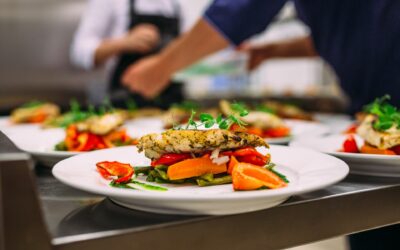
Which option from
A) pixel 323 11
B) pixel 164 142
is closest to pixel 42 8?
pixel 323 11

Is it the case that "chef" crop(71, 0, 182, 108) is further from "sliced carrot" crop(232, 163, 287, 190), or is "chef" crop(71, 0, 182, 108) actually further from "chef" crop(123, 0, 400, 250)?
"sliced carrot" crop(232, 163, 287, 190)

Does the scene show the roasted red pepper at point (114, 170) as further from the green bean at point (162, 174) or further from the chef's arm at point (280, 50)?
the chef's arm at point (280, 50)

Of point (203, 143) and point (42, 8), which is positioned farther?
point (42, 8)

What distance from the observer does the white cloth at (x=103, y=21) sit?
11.3 feet

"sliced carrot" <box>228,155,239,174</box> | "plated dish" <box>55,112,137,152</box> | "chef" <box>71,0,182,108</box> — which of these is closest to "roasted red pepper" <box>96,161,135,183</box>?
"sliced carrot" <box>228,155,239,174</box>

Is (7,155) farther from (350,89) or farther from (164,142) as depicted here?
(350,89)

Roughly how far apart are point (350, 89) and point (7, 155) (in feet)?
5.75

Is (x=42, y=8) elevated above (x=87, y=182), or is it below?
above

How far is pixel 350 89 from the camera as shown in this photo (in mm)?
2043

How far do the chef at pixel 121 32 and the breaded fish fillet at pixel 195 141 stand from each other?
2379 mm

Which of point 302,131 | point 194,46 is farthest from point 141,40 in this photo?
point 302,131

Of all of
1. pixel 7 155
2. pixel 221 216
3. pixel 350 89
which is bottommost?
pixel 350 89

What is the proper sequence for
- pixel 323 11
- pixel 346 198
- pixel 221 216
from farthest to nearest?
pixel 323 11 < pixel 346 198 < pixel 221 216

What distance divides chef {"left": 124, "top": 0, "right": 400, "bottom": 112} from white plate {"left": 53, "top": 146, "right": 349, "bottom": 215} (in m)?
0.74
